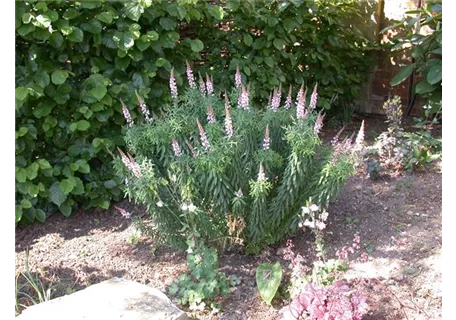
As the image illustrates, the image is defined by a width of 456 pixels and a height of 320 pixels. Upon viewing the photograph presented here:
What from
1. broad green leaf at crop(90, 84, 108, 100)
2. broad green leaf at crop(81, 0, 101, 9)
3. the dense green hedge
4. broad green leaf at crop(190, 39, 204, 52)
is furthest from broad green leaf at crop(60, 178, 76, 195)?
broad green leaf at crop(190, 39, 204, 52)

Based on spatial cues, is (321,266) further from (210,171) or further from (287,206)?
(210,171)

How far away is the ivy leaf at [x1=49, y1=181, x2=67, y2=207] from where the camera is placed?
3.52m

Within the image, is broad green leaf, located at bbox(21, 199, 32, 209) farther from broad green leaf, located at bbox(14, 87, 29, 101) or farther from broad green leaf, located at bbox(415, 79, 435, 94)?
broad green leaf, located at bbox(415, 79, 435, 94)

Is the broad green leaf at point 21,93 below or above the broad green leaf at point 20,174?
above

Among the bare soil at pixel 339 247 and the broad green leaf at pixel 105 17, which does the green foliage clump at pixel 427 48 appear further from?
the broad green leaf at pixel 105 17

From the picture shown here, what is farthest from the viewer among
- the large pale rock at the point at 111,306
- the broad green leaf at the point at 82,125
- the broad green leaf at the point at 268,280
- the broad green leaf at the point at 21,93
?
the broad green leaf at the point at 82,125

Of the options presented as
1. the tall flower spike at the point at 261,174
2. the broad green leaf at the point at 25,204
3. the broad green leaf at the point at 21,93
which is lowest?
the broad green leaf at the point at 25,204

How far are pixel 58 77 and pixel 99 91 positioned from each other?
27 cm

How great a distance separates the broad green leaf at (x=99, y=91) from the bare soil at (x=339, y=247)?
85cm

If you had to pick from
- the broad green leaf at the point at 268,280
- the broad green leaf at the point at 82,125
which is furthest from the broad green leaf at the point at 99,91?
the broad green leaf at the point at 268,280

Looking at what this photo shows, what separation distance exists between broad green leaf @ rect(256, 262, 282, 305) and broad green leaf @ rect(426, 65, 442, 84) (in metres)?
2.64

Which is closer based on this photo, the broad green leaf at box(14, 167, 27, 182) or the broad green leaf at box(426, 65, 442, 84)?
the broad green leaf at box(14, 167, 27, 182)

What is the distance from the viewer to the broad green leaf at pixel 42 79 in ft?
11.1

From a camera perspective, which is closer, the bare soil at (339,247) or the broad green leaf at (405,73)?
the bare soil at (339,247)
